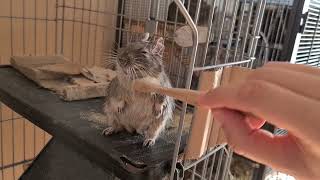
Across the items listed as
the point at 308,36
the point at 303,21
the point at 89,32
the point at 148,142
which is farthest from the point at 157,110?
the point at 89,32

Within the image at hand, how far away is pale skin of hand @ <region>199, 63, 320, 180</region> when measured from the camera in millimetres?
249

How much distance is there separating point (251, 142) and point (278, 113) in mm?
66

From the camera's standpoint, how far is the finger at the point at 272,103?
0.24 m

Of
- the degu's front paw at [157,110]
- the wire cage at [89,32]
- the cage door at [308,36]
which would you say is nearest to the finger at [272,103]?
the degu's front paw at [157,110]

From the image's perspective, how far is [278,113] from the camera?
258mm

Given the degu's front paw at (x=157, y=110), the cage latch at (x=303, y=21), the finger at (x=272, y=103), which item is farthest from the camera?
the cage latch at (x=303, y=21)

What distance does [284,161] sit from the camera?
306 mm

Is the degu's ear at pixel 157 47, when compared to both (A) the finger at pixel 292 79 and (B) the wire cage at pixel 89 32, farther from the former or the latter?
(A) the finger at pixel 292 79

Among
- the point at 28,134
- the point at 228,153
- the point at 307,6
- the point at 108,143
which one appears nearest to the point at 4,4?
the point at 28,134

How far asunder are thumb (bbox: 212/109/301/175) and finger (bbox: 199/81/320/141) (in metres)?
Result: 0.02

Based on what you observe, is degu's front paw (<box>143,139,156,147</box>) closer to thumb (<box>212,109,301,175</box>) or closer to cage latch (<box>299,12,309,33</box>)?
thumb (<box>212,109,301,175</box>)

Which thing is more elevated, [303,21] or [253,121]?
[303,21]

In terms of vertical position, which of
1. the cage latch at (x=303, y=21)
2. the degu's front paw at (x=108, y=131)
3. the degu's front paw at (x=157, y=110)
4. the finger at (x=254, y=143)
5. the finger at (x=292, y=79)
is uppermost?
the cage latch at (x=303, y=21)

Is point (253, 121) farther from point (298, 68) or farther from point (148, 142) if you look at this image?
point (148, 142)
